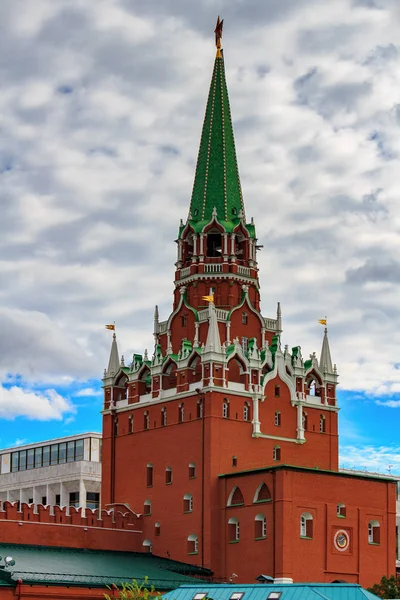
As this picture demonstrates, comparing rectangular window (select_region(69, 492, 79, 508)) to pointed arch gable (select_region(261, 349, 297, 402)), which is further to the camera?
rectangular window (select_region(69, 492, 79, 508))

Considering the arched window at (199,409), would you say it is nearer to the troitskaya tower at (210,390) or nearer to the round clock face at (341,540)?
the troitskaya tower at (210,390)

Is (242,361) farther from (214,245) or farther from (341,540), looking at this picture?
(341,540)

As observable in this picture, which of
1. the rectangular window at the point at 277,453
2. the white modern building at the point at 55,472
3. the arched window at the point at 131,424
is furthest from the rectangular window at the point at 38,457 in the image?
the rectangular window at the point at 277,453

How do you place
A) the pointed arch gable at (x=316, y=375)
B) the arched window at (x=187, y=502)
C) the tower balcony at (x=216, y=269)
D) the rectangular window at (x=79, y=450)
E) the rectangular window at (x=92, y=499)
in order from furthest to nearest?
the rectangular window at (x=79, y=450) → the rectangular window at (x=92, y=499) → the tower balcony at (x=216, y=269) → the pointed arch gable at (x=316, y=375) → the arched window at (x=187, y=502)

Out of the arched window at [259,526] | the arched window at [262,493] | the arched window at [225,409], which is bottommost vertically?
the arched window at [259,526]

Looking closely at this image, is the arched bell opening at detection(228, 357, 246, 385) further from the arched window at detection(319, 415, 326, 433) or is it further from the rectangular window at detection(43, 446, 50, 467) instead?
the rectangular window at detection(43, 446, 50, 467)

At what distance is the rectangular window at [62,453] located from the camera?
158750 mm

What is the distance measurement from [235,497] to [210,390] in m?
9.45

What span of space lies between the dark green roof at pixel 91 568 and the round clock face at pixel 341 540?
10.9 meters

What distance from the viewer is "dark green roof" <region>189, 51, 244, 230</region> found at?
4638 inches

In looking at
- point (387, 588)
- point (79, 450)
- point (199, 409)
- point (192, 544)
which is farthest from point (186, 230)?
point (79, 450)

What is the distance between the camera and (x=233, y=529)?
103m

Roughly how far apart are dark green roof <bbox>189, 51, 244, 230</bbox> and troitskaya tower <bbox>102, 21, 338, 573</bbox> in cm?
12

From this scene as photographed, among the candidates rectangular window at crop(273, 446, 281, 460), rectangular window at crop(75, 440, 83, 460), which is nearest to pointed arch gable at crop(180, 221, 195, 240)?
rectangular window at crop(273, 446, 281, 460)
